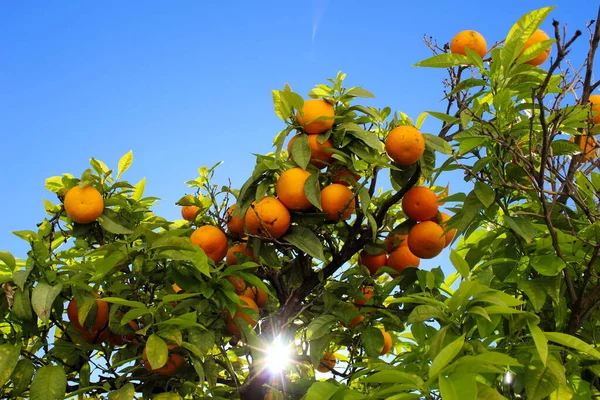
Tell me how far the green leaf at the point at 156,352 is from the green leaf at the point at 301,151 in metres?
0.62

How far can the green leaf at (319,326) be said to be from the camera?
174 cm

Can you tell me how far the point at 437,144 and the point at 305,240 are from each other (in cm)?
50

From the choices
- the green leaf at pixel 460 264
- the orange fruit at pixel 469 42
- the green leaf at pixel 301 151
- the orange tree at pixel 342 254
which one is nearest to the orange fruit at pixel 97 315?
the orange tree at pixel 342 254

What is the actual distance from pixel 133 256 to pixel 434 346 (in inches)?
36.9

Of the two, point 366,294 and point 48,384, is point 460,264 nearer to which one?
point 366,294

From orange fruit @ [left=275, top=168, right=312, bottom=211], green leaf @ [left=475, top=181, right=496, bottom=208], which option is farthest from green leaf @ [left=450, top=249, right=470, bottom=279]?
orange fruit @ [left=275, top=168, right=312, bottom=211]

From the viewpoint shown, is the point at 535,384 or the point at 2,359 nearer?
the point at 535,384

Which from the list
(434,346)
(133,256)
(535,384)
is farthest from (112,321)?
(535,384)

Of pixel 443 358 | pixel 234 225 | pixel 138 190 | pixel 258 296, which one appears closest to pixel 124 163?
pixel 138 190

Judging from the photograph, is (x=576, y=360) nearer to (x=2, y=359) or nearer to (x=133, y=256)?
(x=133, y=256)

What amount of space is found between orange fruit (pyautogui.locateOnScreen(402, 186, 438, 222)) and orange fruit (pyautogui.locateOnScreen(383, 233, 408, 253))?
11 centimetres

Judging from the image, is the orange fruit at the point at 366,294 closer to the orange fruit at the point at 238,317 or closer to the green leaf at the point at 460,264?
the orange fruit at the point at 238,317

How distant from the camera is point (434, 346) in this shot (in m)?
1.15

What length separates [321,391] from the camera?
1219 millimetres
